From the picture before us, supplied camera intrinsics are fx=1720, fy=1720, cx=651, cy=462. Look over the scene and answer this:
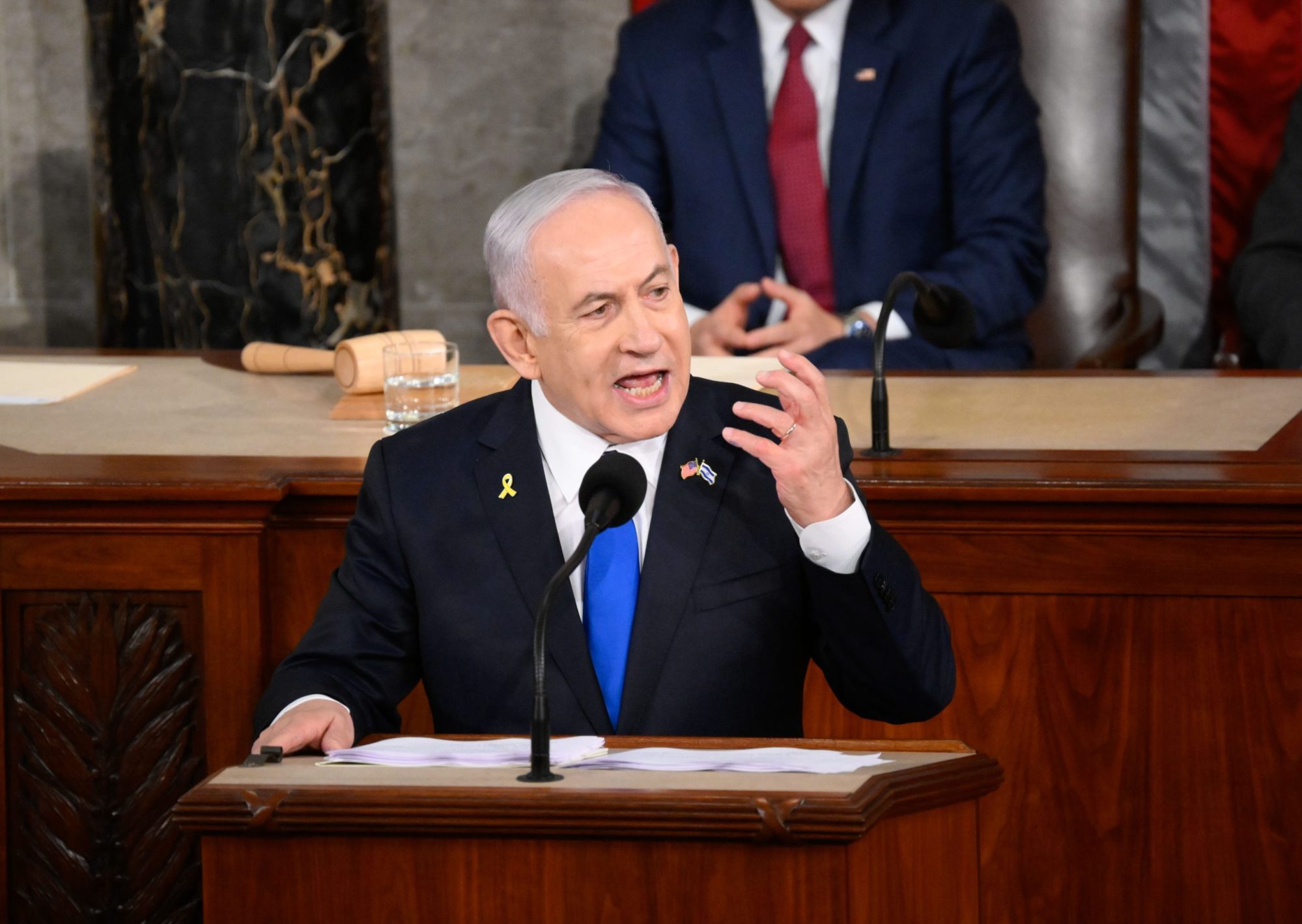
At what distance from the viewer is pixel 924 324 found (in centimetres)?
248

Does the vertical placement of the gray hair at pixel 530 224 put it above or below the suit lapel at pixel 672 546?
above

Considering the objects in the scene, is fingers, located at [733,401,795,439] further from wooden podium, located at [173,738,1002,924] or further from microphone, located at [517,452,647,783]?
wooden podium, located at [173,738,1002,924]

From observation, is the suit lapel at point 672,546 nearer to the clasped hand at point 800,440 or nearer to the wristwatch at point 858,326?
the clasped hand at point 800,440

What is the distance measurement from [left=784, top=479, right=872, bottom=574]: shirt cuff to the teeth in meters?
0.22

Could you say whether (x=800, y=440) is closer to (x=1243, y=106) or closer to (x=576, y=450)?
(x=576, y=450)

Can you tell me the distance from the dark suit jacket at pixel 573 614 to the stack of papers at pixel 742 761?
1.00 feet

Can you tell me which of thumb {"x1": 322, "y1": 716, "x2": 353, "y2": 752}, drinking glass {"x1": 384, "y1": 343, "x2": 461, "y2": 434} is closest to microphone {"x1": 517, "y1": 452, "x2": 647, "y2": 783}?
thumb {"x1": 322, "y1": 716, "x2": 353, "y2": 752}

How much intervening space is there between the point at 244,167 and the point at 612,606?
8.64 ft

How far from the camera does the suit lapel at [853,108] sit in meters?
3.90

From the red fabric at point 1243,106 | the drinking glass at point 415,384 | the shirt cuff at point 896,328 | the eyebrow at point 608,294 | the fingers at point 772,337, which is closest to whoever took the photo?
the eyebrow at point 608,294

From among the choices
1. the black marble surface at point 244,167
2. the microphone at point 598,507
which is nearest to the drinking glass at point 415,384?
the microphone at point 598,507

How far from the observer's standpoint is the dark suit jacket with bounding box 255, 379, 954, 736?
1740mm

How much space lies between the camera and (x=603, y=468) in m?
1.40

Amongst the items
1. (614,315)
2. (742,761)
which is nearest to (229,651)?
(614,315)
